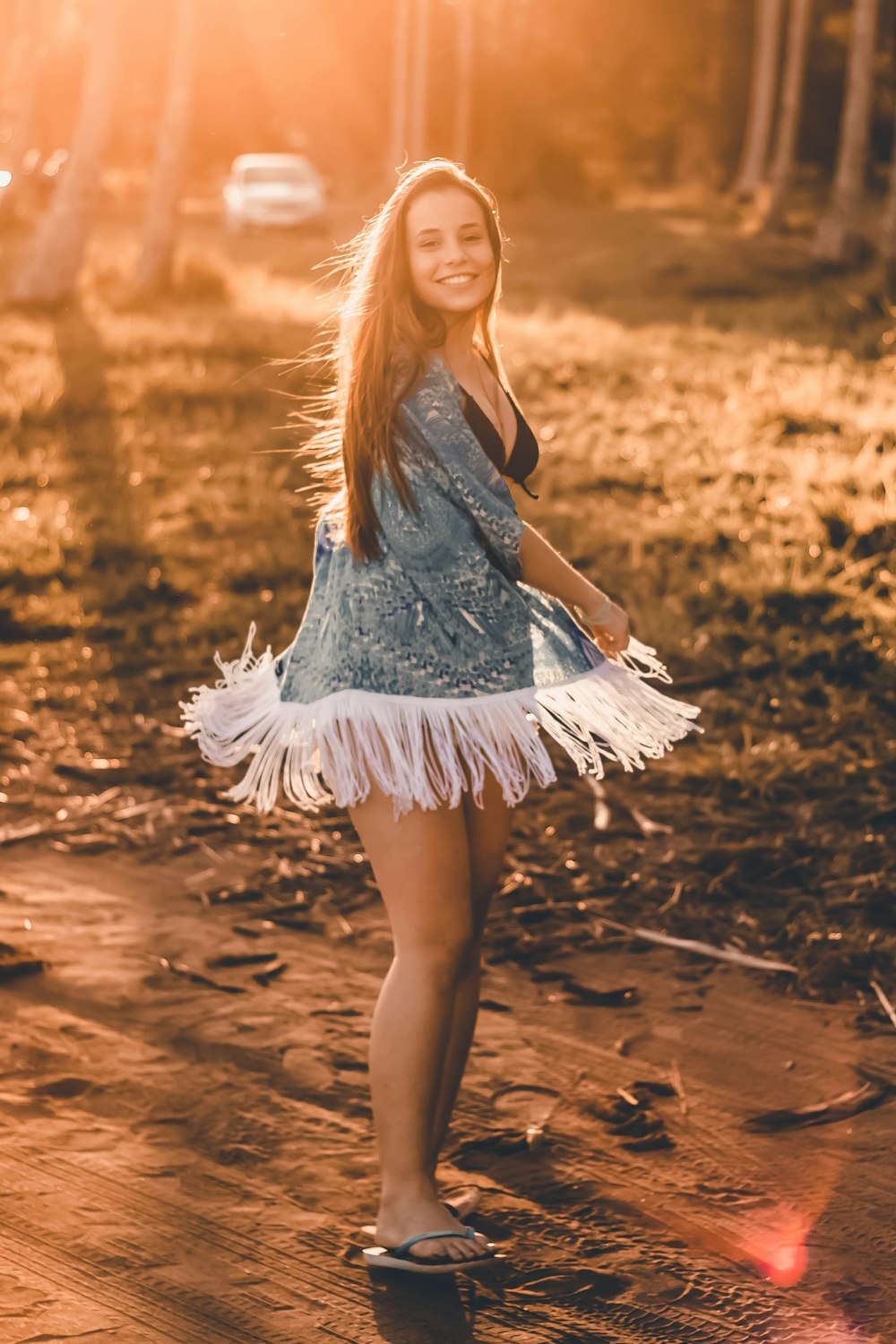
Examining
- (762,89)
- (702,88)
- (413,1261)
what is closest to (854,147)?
(762,89)

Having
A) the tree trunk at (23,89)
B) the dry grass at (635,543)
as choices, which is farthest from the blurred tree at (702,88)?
the dry grass at (635,543)

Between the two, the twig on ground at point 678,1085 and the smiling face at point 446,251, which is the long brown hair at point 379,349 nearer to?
the smiling face at point 446,251

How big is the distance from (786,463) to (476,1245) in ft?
23.4

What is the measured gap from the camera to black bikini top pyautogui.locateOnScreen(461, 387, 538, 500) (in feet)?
10.1

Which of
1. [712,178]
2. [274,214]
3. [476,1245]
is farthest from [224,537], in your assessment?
[712,178]

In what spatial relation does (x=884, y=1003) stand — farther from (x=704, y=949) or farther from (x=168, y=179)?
(x=168, y=179)

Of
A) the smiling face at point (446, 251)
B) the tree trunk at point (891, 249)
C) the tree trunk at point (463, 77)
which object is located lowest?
the smiling face at point (446, 251)

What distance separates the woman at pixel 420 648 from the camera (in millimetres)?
3012

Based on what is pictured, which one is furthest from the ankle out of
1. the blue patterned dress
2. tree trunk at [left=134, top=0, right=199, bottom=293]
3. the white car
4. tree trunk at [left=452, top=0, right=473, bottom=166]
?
tree trunk at [left=452, top=0, right=473, bottom=166]

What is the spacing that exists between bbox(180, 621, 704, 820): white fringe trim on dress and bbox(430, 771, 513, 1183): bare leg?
0.05m

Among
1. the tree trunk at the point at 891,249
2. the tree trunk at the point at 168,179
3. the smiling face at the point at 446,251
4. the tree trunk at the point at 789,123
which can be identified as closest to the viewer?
the smiling face at the point at 446,251

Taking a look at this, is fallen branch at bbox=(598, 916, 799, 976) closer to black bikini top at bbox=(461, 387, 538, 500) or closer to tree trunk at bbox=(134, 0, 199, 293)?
black bikini top at bbox=(461, 387, 538, 500)

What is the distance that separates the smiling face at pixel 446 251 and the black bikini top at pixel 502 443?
18 cm

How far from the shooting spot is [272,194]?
33.8 m
